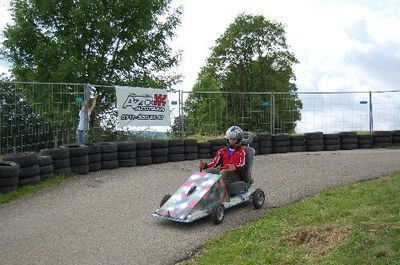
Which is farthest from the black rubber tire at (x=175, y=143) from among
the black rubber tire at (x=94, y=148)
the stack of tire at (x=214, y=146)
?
the black rubber tire at (x=94, y=148)

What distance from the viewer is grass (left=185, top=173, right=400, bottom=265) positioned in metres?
5.89

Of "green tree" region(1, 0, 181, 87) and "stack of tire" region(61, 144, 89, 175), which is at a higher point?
"green tree" region(1, 0, 181, 87)

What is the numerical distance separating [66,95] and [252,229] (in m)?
8.94

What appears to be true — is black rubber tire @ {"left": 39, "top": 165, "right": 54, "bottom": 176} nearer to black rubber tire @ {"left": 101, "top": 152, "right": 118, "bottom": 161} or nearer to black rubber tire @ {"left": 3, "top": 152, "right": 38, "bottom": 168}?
black rubber tire @ {"left": 3, "top": 152, "right": 38, "bottom": 168}

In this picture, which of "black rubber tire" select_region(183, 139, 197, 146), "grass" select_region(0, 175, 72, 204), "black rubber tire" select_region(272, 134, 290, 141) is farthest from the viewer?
"black rubber tire" select_region(272, 134, 290, 141)

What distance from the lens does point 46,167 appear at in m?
11.5

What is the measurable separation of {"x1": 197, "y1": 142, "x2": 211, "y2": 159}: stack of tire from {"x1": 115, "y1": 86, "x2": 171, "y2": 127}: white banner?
4.79ft

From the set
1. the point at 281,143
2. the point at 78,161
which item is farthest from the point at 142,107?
the point at 281,143

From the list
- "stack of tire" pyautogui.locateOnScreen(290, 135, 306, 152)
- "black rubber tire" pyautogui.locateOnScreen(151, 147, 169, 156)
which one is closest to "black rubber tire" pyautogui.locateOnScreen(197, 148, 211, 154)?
"black rubber tire" pyautogui.locateOnScreen(151, 147, 169, 156)

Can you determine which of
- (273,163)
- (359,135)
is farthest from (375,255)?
(359,135)

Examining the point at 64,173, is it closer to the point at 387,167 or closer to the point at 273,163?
the point at 273,163

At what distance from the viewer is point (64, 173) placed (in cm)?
1218

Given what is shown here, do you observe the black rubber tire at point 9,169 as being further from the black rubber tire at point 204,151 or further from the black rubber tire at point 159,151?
the black rubber tire at point 204,151

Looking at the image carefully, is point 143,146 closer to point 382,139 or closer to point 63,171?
point 63,171
